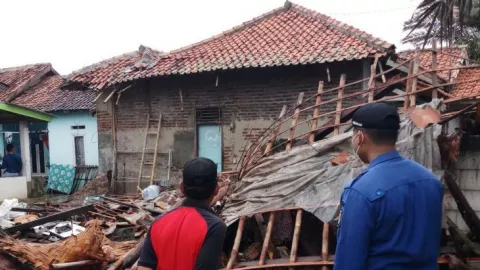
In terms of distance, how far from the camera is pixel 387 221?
1637 millimetres

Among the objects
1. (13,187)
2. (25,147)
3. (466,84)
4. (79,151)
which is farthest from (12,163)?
(466,84)

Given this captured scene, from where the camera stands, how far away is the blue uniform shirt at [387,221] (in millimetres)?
1632

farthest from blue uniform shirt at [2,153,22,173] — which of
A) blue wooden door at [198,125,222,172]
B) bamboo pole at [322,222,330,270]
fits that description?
bamboo pole at [322,222,330,270]

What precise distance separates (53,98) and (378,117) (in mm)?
19720

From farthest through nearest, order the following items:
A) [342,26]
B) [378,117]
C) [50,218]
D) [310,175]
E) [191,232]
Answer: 1. [342,26]
2. [50,218]
3. [310,175]
4. [191,232]
5. [378,117]

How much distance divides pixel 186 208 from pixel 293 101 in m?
8.30

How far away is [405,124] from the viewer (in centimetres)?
431

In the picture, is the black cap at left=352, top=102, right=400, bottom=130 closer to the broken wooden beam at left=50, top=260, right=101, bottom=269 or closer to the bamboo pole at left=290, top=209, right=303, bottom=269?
the bamboo pole at left=290, top=209, right=303, bottom=269

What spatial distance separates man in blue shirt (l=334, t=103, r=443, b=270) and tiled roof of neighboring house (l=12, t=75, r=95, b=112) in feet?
52.4

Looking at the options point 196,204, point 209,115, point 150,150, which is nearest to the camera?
point 196,204

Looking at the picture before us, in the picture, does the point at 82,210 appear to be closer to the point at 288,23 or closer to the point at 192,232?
the point at 192,232

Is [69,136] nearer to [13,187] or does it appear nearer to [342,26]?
[13,187]

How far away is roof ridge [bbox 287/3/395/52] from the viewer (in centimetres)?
892

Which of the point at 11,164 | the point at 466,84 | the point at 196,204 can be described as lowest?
the point at 11,164
